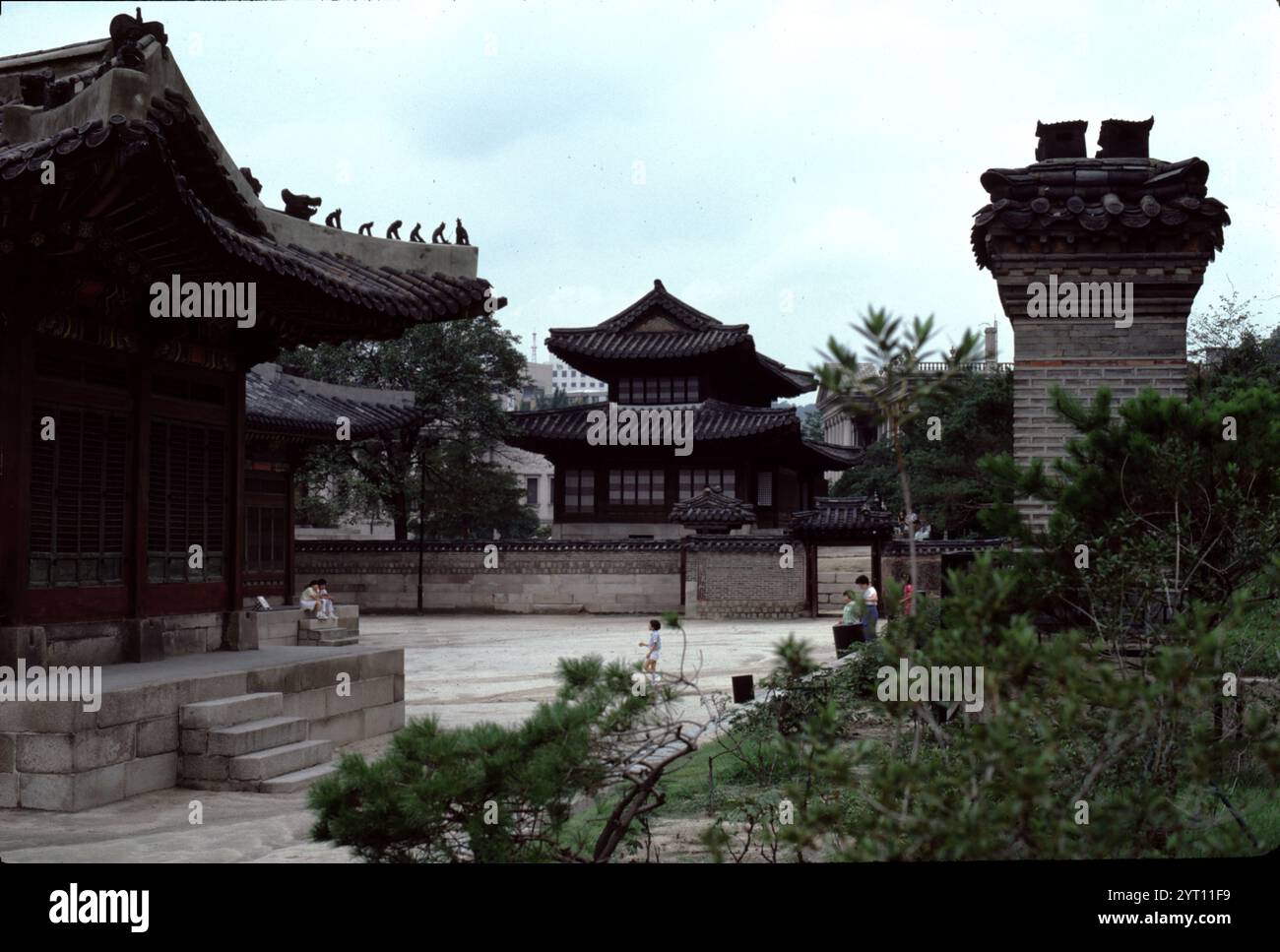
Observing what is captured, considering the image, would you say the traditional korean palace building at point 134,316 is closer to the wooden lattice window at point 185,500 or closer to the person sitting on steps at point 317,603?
the wooden lattice window at point 185,500

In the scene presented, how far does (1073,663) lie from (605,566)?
3217 centimetres

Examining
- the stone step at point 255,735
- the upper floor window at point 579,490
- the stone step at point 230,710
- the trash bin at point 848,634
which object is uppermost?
the upper floor window at point 579,490

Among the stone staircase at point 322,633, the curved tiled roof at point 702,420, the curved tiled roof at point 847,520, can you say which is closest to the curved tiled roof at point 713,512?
the curved tiled roof at point 847,520

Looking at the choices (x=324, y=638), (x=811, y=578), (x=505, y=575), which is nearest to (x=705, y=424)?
(x=505, y=575)

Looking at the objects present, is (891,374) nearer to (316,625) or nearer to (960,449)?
(316,625)

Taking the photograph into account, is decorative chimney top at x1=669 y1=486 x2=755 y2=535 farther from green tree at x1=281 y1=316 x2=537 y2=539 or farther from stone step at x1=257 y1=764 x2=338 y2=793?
stone step at x1=257 y1=764 x2=338 y2=793

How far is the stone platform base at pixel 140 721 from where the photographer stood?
8344 millimetres

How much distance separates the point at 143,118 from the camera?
332 inches

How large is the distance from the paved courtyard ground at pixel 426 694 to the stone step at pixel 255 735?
34 centimetres

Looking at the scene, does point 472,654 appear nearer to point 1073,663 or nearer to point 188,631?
point 188,631

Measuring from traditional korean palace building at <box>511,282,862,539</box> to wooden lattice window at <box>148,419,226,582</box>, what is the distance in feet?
91.7

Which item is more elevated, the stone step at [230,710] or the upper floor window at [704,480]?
the upper floor window at [704,480]

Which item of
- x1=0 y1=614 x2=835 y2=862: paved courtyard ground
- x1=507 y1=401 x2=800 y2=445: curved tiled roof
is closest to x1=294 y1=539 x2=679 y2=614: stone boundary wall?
x1=0 y1=614 x2=835 y2=862: paved courtyard ground

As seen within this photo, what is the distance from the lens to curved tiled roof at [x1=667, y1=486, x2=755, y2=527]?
35219 millimetres
